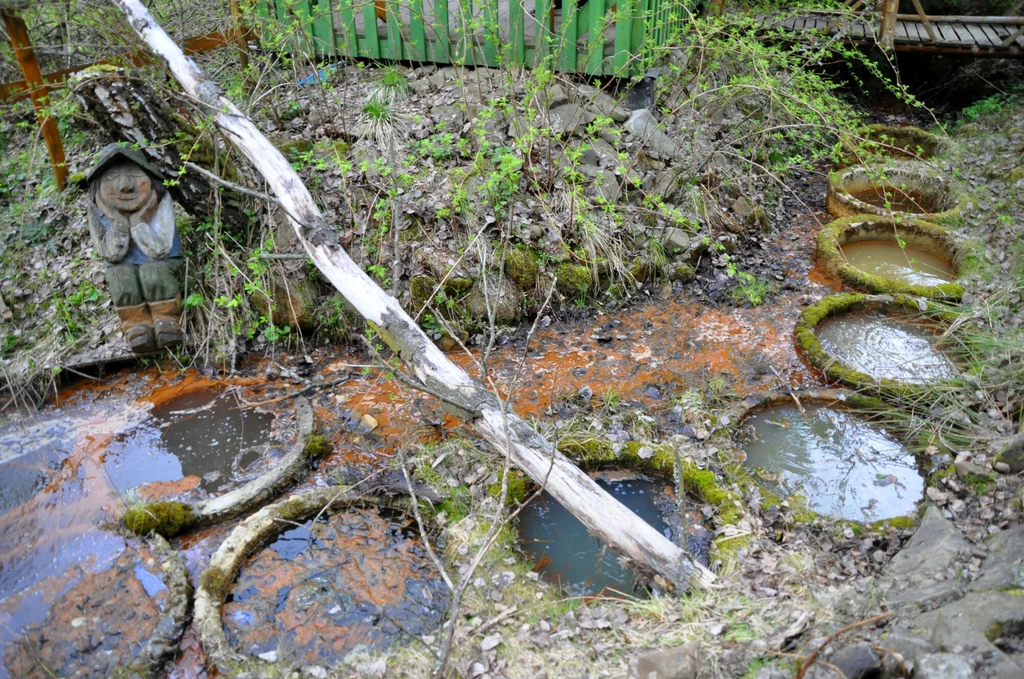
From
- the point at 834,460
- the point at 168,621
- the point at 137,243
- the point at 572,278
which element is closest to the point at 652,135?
the point at 572,278

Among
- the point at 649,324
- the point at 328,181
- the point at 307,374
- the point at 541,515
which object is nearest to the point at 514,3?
the point at 328,181

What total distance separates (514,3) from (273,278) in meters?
3.42

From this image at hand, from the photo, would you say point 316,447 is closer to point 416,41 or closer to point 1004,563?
point 1004,563

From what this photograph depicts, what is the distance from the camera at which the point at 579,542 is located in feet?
13.1

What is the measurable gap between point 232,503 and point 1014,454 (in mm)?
4599

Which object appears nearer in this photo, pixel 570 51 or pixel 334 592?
pixel 334 592

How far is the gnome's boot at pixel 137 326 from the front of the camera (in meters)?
5.45

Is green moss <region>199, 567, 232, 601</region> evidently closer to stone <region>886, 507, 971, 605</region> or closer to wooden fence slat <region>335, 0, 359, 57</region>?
stone <region>886, 507, 971, 605</region>

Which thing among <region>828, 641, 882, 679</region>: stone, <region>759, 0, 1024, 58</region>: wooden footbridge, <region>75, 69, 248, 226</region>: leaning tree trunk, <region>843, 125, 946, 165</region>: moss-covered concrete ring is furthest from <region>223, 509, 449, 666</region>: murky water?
<region>759, 0, 1024, 58</region>: wooden footbridge

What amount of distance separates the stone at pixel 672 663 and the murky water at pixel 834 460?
1.66 meters

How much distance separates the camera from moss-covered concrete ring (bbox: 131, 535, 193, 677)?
3363 mm

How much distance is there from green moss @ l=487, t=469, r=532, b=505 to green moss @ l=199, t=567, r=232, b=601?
1.55 m

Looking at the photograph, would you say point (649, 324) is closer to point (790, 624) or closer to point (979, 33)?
point (790, 624)

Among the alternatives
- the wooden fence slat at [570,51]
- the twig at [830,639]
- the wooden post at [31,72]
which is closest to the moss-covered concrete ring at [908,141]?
the wooden fence slat at [570,51]
